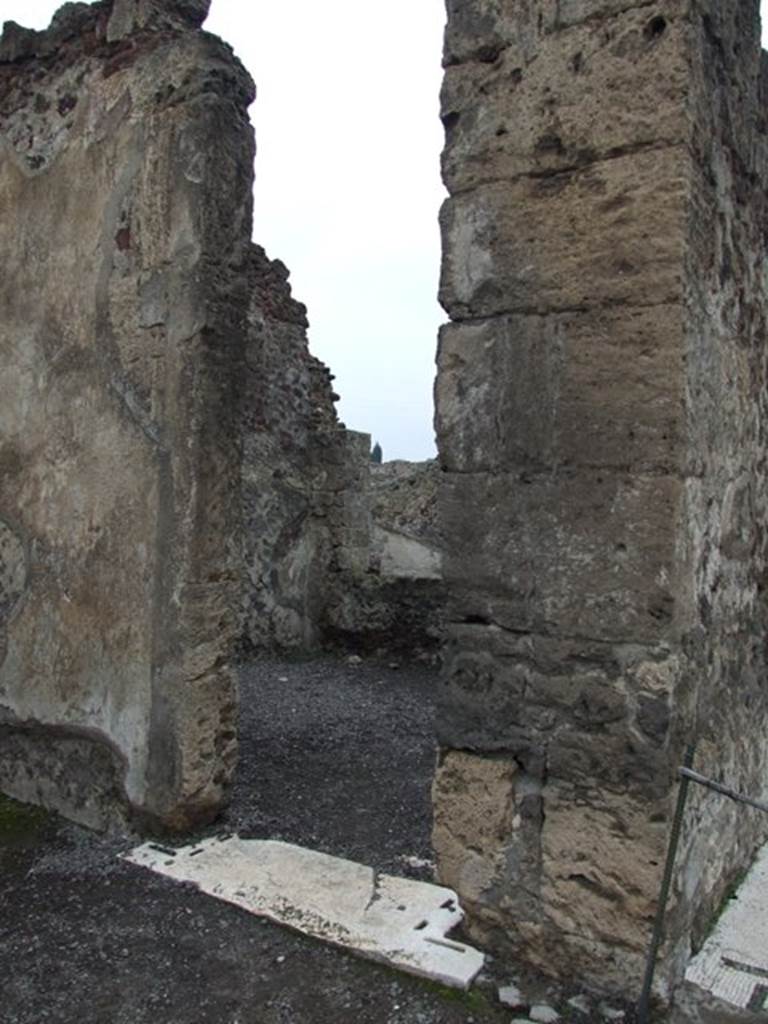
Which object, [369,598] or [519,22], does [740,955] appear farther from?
[369,598]

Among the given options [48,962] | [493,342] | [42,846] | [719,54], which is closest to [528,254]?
[493,342]

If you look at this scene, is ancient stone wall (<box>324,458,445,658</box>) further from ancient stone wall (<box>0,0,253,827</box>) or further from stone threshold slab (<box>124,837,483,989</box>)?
stone threshold slab (<box>124,837,483,989</box>)

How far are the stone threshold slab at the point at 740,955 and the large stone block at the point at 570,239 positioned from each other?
1.71 metres

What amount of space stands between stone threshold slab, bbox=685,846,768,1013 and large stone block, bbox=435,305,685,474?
1290 millimetres

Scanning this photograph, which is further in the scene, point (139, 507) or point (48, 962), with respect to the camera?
point (139, 507)

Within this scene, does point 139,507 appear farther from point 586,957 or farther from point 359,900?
point 586,957

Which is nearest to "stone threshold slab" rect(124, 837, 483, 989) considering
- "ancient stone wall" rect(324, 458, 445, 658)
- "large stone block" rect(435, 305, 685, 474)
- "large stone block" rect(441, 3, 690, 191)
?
"large stone block" rect(435, 305, 685, 474)

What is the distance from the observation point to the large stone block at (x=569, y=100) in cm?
234

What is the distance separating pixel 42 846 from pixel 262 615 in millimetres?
4564

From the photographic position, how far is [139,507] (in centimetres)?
384

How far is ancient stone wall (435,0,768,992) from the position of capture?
2357 millimetres

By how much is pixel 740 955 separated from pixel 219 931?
1601mm

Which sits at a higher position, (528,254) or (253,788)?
(528,254)

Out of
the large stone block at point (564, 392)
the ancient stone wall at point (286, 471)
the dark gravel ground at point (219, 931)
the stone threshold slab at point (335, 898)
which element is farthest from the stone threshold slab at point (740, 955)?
the ancient stone wall at point (286, 471)
